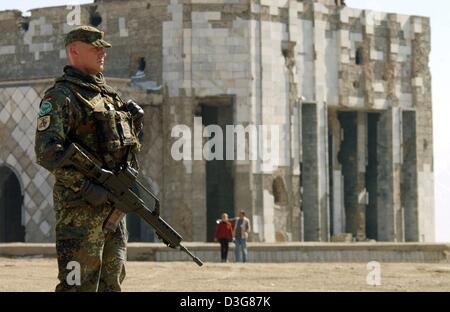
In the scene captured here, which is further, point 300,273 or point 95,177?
point 300,273

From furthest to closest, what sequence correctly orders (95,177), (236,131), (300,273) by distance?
(236,131), (300,273), (95,177)

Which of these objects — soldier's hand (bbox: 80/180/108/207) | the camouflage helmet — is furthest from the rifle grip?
the camouflage helmet

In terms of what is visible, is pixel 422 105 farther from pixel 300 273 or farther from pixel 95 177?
pixel 95 177

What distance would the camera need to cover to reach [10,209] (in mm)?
38875

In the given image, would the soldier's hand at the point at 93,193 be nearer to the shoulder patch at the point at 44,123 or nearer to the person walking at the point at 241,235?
the shoulder patch at the point at 44,123

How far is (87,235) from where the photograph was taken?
28.4ft

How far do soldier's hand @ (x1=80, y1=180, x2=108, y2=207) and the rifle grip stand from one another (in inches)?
10.5

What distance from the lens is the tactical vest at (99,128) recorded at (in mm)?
8828

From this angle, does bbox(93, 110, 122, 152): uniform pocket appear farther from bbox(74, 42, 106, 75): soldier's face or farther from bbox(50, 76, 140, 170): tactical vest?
bbox(74, 42, 106, 75): soldier's face

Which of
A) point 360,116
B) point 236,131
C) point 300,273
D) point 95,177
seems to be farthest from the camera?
point 360,116

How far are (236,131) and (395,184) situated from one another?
747 cm

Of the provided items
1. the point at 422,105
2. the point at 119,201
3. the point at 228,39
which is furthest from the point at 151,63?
the point at 119,201

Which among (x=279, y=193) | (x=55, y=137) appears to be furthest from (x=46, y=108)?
(x=279, y=193)

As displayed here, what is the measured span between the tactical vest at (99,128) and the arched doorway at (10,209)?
97.4 ft
